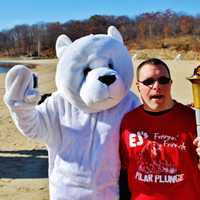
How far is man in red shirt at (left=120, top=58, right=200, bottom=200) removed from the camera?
103 inches

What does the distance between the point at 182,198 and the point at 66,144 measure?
2.40 feet

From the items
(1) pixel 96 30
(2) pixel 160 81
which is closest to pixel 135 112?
(2) pixel 160 81

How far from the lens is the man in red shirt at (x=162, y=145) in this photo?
2627 millimetres

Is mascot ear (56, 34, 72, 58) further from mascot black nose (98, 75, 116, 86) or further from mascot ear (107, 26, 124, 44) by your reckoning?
mascot black nose (98, 75, 116, 86)

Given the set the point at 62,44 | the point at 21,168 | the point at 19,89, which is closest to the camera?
the point at 19,89

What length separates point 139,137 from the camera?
2.70m

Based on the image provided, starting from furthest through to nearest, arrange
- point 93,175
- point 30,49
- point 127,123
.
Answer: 1. point 30,49
2. point 93,175
3. point 127,123

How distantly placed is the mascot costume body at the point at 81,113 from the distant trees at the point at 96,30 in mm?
81999

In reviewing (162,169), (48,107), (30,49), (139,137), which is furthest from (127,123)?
(30,49)

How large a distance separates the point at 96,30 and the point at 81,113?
90785 millimetres

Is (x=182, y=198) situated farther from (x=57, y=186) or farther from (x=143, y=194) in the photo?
(x=57, y=186)

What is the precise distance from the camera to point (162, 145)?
104 inches

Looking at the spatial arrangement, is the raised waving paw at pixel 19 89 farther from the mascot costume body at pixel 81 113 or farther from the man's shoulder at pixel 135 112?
the man's shoulder at pixel 135 112

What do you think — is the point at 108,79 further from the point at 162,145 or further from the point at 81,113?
the point at 162,145
